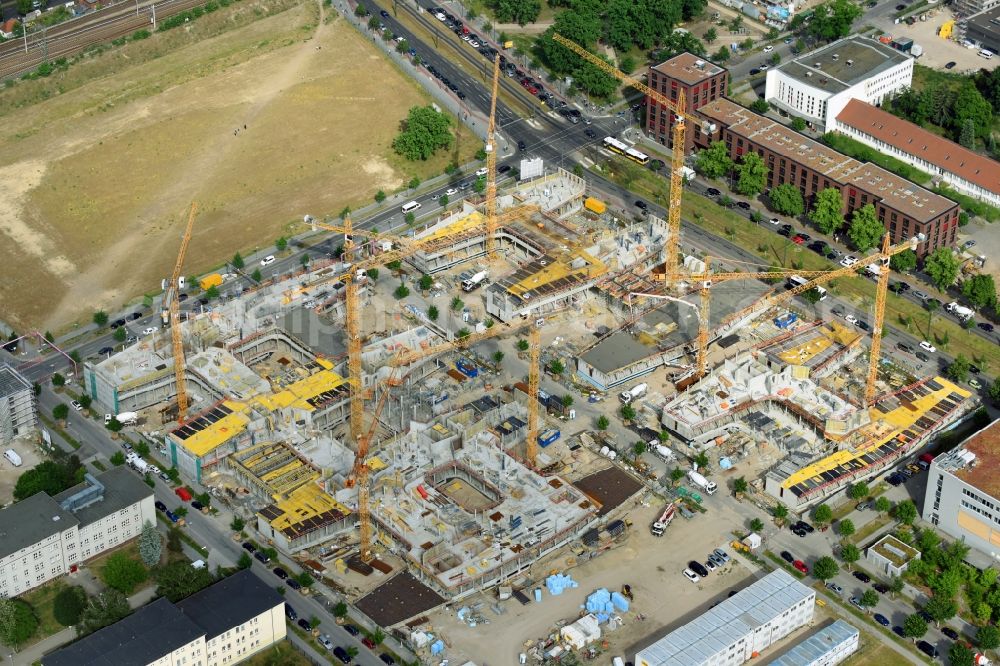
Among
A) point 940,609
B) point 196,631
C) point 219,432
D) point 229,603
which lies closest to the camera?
point 196,631

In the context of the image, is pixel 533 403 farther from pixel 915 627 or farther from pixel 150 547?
pixel 915 627

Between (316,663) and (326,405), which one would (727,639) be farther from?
(326,405)

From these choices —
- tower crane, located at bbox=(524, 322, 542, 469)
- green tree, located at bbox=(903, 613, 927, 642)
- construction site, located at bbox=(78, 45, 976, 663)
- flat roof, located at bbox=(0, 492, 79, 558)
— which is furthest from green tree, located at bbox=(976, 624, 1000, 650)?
flat roof, located at bbox=(0, 492, 79, 558)

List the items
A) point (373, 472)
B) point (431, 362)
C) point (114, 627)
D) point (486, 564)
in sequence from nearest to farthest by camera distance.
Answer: point (114, 627) → point (486, 564) → point (373, 472) → point (431, 362)

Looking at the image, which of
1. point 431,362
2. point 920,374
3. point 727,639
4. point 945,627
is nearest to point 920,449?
point 920,374

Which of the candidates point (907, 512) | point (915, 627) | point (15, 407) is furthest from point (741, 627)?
point (15, 407)

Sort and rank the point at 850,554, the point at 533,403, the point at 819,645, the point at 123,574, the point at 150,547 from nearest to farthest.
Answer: the point at 819,645
the point at 123,574
the point at 150,547
the point at 850,554
the point at 533,403

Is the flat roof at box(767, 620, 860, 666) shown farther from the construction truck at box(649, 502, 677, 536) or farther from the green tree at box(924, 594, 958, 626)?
the construction truck at box(649, 502, 677, 536)

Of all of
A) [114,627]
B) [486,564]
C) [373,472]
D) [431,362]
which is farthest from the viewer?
[431,362]
